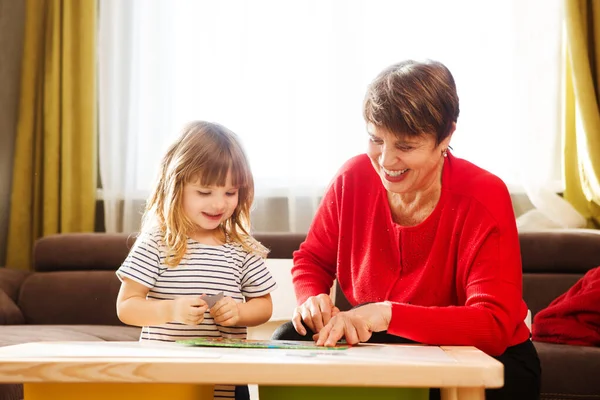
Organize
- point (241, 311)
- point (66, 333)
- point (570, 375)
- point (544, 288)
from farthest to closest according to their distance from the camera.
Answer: point (544, 288), point (66, 333), point (570, 375), point (241, 311)

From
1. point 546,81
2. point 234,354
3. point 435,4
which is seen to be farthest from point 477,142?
point 234,354

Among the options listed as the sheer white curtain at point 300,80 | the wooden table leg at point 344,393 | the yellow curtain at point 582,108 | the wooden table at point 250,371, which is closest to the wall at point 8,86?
the sheer white curtain at point 300,80

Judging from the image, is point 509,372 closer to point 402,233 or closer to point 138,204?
point 402,233

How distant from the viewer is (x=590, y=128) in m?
3.20

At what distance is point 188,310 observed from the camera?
153 cm

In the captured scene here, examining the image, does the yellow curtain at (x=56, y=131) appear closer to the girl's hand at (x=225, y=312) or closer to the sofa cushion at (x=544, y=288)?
the sofa cushion at (x=544, y=288)

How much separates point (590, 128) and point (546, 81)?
298mm

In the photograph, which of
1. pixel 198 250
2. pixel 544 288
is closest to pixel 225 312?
pixel 198 250

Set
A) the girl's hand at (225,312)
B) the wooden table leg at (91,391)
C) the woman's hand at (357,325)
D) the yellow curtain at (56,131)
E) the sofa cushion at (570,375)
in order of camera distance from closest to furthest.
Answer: the wooden table leg at (91,391), the woman's hand at (357,325), the girl's hand at (225,312), the sofa cushion at (570,375), the yellow curtain at (56,131)

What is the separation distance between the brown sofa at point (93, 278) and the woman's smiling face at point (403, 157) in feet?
4.05

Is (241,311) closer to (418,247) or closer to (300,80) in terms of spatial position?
(418,247)

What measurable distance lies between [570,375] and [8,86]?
8.83 ft

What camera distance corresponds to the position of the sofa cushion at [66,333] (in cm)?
229

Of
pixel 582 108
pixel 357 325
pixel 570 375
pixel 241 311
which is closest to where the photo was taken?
pixel 357 325
